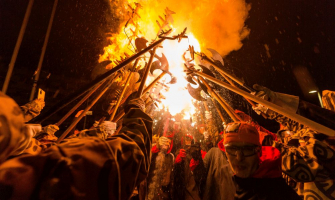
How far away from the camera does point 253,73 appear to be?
41.5 feet

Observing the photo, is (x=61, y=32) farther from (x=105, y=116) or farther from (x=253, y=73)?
Answer: (x=253, y=73)

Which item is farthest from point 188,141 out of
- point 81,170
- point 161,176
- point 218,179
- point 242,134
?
point 81,170

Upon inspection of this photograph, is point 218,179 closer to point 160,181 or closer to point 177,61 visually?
point 160,181

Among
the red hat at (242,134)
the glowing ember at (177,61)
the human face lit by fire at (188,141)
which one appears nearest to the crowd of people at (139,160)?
the red hat at (242,134)

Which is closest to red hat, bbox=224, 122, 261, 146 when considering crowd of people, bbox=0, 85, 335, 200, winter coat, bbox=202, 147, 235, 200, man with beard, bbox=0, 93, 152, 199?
crowd of people, bbox=0, 85, 335, 200

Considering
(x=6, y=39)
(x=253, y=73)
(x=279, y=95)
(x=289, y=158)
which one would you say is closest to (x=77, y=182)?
(x=289, y=158)

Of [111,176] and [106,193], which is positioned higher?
[111,176]

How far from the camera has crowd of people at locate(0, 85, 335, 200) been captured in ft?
2.68

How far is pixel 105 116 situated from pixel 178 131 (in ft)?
15.8

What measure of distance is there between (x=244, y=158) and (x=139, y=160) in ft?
5.61

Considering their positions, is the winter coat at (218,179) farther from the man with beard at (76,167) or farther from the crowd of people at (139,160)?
the man with beard at (76,167)

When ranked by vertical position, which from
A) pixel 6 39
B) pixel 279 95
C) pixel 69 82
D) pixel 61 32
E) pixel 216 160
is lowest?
pixel 216 160

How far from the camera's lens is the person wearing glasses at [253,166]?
1982 mm

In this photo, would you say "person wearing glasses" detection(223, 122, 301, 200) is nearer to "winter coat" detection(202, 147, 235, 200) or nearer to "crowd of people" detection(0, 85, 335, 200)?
"crowd of people" detection(0, 85, 335, 200)
